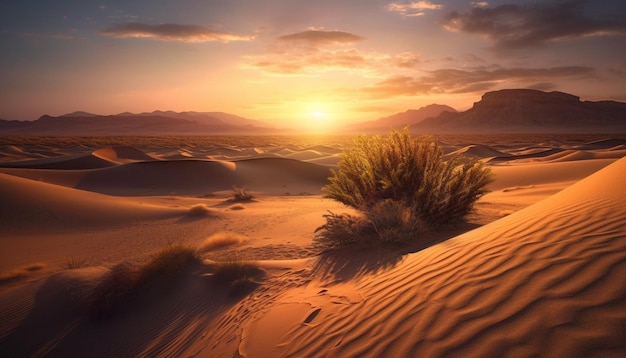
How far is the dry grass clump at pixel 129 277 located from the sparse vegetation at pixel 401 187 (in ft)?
8.56

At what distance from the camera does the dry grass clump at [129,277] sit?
5.11 metres

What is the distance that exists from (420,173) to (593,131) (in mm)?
135756

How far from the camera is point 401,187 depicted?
731 centimetres

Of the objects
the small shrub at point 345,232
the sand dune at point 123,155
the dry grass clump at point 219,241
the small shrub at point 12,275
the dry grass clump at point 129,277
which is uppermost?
the sand dune at point 123,155

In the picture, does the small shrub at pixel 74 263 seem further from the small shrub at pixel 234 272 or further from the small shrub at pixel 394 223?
the small shrub at pixel 394 223

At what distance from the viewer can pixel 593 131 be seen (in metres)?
110

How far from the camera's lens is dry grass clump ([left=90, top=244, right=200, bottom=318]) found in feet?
16.8

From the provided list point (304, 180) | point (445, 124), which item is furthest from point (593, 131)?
point (304, 180)

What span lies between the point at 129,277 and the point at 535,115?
151044mm

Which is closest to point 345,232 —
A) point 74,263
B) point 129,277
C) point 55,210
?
point 129,277

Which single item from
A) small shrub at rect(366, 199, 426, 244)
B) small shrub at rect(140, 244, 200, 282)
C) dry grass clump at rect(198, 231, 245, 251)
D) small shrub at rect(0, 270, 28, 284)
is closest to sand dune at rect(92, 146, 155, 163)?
small shrub at rect(0, 270, 28, 284)

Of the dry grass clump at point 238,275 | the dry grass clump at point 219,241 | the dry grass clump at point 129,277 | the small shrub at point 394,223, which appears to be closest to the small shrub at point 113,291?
the dry grass clump at point 129,277

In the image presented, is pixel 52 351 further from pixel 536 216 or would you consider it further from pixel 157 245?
pixel 536 216

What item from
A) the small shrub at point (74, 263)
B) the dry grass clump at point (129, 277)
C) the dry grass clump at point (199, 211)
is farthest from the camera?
the dry grass clump at point (199, 211)
